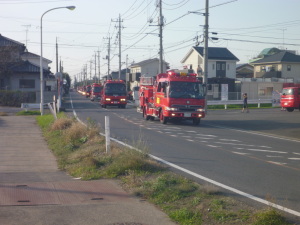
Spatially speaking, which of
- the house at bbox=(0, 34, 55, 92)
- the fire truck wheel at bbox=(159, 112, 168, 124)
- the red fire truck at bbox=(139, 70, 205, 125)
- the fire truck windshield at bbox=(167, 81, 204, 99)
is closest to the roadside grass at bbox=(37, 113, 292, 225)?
the red fire truck at bbox=(139, 70, 205, 125)

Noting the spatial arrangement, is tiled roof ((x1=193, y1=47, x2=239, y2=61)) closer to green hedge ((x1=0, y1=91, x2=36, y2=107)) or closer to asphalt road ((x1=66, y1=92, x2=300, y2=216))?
green hedge ((x1=0, y1=91, x2=36, y2=107))

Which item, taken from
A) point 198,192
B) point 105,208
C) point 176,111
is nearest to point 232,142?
point 176,111

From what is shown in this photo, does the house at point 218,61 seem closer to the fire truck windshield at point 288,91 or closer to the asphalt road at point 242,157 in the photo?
the fire truck windshield at point 288,91

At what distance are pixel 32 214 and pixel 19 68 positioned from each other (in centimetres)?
4770

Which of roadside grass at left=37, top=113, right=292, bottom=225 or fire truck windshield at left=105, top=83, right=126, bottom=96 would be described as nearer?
roadside grass at left=37, top=113, right=292, bottom=225

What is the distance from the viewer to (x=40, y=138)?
1897cm

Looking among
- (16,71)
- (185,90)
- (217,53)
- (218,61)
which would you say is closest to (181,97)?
(185,90)

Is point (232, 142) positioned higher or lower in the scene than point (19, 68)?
lower

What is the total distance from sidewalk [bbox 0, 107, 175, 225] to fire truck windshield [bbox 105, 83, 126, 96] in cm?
3419

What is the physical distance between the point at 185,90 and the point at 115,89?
22.5m

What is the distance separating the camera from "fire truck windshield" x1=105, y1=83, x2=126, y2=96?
46.8 metres

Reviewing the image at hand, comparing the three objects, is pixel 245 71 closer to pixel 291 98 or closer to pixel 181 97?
pixel 291 98

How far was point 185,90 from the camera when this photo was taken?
83.6 ft

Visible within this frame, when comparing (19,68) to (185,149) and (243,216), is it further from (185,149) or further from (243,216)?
(243,216)
